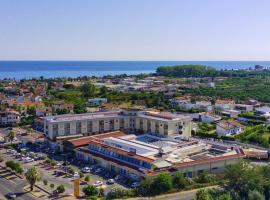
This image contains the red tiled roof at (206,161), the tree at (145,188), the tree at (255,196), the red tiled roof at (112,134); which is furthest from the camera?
the red tiled roof at (112,134)

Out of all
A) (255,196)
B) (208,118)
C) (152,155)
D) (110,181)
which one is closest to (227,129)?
(208,118)

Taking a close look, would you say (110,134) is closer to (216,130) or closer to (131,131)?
(131,131)

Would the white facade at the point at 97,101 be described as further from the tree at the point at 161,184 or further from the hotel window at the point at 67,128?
the tree at the point at 161,184

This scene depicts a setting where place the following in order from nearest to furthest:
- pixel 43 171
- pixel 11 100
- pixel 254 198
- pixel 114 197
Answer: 1. pixel 254 198
2. pixel 114 197
3. pixel 43 171
4. pixel 11 100

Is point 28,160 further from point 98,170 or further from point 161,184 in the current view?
point 161,184

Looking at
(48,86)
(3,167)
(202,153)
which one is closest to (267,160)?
(202,153)

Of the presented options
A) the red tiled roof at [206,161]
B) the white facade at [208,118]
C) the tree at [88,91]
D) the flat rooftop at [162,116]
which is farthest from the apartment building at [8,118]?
the red tiled roof at [206,161]

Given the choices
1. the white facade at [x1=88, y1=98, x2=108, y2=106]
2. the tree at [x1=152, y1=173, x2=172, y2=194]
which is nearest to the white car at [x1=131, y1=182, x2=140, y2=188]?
the tree at [x1=152, y1=173, x2=172, y2=194]
